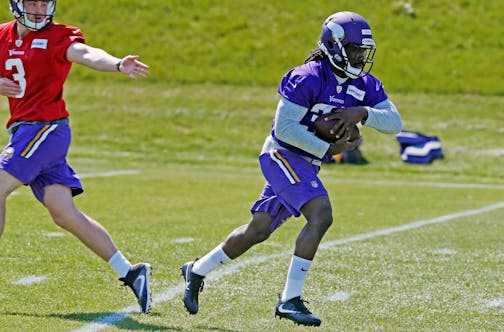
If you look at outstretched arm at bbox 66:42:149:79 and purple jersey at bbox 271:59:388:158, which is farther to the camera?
purple jersey at bbox 271:59:388:158

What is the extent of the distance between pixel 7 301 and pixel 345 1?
79.2ft

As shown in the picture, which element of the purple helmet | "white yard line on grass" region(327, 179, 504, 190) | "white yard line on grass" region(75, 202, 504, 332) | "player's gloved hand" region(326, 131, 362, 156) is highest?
the purple helmet

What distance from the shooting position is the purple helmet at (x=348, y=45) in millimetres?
5801

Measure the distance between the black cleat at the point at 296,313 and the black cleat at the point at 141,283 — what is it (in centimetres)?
80

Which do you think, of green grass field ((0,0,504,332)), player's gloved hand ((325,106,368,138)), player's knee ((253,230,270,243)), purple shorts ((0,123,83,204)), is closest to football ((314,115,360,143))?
player's gloved hand ((325,106,368,138))

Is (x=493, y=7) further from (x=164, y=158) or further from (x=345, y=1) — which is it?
(x=164, y=158)

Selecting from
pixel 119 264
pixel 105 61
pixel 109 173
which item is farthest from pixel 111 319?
pixel 109 173

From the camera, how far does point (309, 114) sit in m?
5.88

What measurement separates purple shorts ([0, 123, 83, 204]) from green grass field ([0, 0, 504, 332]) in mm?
752

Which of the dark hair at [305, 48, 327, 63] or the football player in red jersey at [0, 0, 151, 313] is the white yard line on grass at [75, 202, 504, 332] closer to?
the football player in red jersey at [0, 0, 151, 313]

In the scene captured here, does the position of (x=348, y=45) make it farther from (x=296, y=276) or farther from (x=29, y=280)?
(x=29, y=280)

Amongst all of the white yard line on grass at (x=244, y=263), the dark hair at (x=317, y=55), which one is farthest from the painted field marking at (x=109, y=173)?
the dark hair at (x=317, y=55)

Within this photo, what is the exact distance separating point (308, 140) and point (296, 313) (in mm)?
979

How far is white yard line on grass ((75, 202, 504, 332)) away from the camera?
5.61 m
